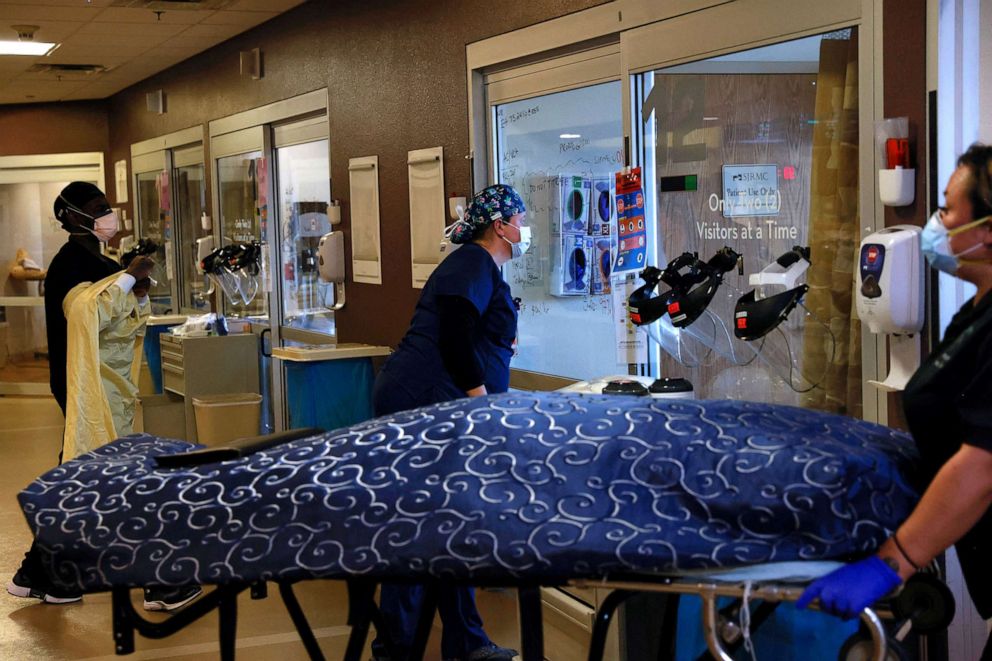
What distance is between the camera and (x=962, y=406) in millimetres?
1927

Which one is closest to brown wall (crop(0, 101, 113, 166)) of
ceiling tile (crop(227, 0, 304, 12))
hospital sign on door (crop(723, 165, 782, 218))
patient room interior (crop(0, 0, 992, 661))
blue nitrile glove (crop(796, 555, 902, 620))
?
patient room interior (crop(0, 0, 992, 661))

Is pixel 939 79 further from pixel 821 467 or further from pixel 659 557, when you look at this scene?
pixel 659 557

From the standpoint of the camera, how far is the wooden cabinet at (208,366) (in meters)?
6.41

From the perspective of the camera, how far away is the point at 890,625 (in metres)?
2.21

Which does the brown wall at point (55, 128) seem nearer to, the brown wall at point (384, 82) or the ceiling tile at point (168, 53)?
the ceiling tile at point (168, 53)

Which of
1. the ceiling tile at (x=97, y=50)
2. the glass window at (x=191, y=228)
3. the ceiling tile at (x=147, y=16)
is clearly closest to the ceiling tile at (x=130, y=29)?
the ceiling tile at (x=147, y=16)

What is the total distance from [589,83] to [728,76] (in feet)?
2.70

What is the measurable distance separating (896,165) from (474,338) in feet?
4.69

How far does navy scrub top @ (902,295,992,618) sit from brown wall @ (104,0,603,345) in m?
2.60

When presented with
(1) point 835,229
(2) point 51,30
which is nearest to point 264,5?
(2) point 51,30

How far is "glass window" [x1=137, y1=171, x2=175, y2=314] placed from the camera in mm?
9508

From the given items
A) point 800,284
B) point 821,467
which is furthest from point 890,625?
point 800,284

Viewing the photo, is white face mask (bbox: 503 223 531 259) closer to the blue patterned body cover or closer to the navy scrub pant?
the navy scrub pant

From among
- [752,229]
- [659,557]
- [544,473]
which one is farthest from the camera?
[752,229]
